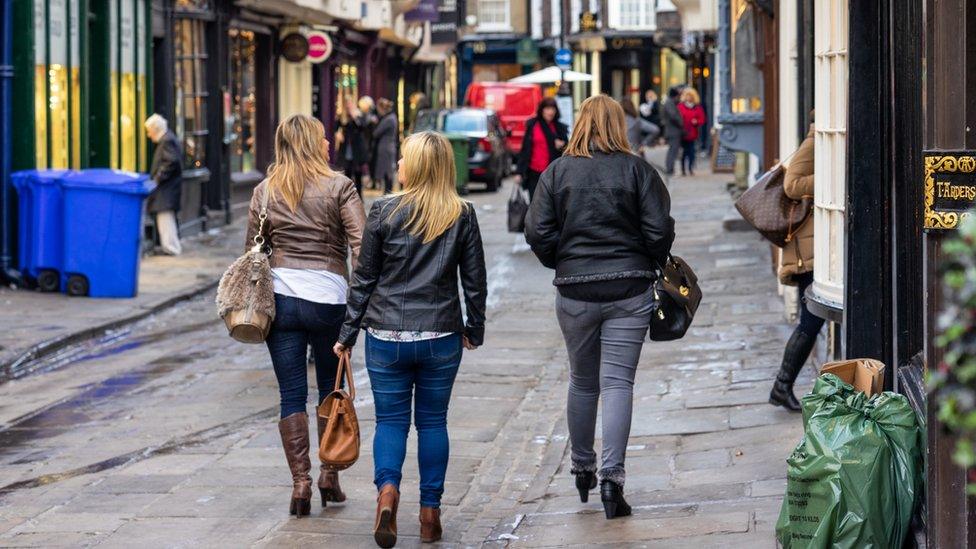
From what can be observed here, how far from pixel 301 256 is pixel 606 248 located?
131 centimetres

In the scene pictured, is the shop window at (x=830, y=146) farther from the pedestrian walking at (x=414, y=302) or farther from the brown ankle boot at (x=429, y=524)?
the brown ankle boot at (x=429, y=524)

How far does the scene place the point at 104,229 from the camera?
49.2 feet

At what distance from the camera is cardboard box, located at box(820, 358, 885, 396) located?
5.83 m

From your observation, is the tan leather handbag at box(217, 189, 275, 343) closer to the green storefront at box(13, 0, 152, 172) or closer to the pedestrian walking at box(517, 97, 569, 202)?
the green storefront at box(13, 0, 152, 172)

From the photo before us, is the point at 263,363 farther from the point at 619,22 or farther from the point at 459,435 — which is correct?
the point at 619,22

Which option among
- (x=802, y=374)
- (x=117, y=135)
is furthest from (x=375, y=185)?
(x=802, y=374)

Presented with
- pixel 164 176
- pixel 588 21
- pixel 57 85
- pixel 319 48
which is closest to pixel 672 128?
pixel 319 48

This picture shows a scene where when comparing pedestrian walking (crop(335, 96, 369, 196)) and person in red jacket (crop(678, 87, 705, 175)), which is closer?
pedestrian walking (crop(335, 96, 369, 196))

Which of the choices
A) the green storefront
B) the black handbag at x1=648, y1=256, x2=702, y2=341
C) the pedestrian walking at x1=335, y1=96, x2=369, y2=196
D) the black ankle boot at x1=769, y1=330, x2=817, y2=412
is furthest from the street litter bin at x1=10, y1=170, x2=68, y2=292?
the pedestrian walking at x1=335, y1=96, x2=369, y2=196

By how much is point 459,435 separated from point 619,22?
56653 millimetres

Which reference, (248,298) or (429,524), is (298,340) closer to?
(248,298)

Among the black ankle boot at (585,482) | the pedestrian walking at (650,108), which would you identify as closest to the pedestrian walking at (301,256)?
the black ankle boot at (585,482)

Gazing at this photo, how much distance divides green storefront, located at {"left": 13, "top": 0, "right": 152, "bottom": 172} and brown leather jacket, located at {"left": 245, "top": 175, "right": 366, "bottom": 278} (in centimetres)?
999

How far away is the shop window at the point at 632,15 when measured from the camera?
63.8 m
